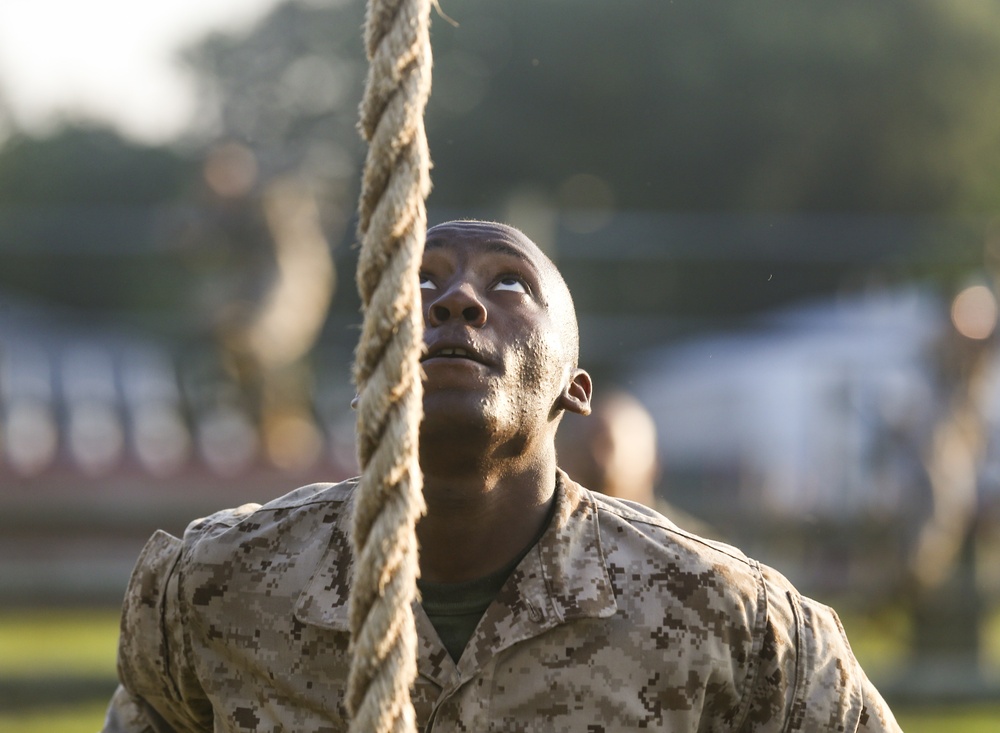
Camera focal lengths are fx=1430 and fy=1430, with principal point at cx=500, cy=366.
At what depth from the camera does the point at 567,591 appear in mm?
2160

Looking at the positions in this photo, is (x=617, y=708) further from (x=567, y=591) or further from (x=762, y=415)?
(x=762, y=415)

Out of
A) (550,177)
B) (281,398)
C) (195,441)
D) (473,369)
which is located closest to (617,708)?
(473,369)

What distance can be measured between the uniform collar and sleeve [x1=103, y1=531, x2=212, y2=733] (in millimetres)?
247

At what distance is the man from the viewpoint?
209cm

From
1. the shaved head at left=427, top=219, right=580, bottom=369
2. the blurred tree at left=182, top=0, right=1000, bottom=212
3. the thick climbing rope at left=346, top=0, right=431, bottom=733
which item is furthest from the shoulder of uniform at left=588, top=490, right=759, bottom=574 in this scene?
the blurred tree at left=182, top=0, right=1000, bottom=212

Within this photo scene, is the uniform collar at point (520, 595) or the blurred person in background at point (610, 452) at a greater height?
the uniform collar at point (520, 595)

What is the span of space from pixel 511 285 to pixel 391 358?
0.60m

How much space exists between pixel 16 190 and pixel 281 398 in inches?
1110

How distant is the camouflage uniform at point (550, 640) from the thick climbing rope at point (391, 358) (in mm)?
486

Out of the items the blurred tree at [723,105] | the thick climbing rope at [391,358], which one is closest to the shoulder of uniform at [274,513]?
the thick climbing rope at [391,358]

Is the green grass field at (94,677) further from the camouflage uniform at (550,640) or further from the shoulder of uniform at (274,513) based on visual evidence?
the camouflage uniform at (550,640)

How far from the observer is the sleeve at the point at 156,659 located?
229 cm

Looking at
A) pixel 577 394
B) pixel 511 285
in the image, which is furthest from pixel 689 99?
pixel 511 285

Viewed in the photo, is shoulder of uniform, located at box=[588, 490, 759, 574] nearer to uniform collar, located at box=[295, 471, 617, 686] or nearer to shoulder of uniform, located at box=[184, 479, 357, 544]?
uniform collar, located at box=[295, 471, 617, 686]
